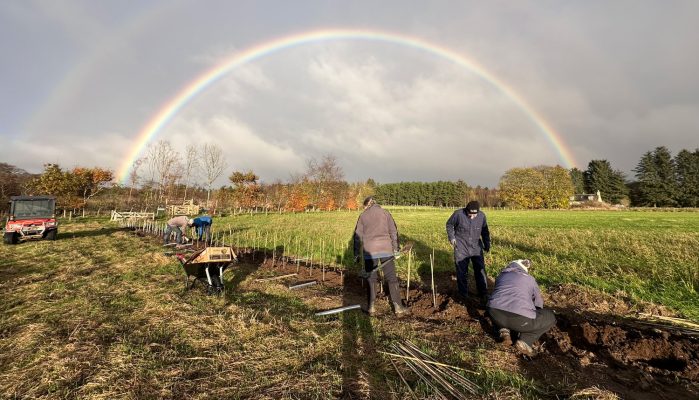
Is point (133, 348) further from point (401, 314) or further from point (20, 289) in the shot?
point (20, 289)

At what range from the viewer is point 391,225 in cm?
564

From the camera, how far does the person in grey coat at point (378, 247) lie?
17.9 feet

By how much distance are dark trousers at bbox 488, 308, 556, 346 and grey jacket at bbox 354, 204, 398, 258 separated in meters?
2.04

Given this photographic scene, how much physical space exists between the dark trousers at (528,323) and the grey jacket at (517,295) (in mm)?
63

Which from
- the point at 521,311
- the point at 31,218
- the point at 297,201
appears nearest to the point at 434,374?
the point at 521,311

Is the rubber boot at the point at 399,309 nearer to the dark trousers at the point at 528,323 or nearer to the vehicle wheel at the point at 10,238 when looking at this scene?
the dark trousers at the point at 528,323

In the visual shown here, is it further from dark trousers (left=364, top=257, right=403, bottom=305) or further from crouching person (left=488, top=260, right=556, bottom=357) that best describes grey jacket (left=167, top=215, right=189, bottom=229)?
crouching person (left=488, top=260, right=556, bottom=357)

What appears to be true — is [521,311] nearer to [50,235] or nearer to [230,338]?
[230,338]

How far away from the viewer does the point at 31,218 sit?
14.4 m

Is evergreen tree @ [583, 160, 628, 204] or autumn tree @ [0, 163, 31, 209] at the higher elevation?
evergreen tree @ [583, 160, 628, 204]

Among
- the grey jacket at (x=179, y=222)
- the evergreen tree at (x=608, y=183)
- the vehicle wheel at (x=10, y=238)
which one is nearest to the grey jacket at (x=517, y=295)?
the grey jacket at (x=179, y=222)

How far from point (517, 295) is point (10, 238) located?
19114 mm

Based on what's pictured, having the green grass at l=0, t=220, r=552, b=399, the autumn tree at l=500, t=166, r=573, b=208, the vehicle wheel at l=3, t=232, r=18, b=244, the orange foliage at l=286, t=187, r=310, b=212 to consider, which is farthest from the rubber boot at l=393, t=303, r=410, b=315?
the autumn tree at l=500, t=166, r=573, b=208

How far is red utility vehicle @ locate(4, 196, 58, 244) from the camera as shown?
45.2ft
